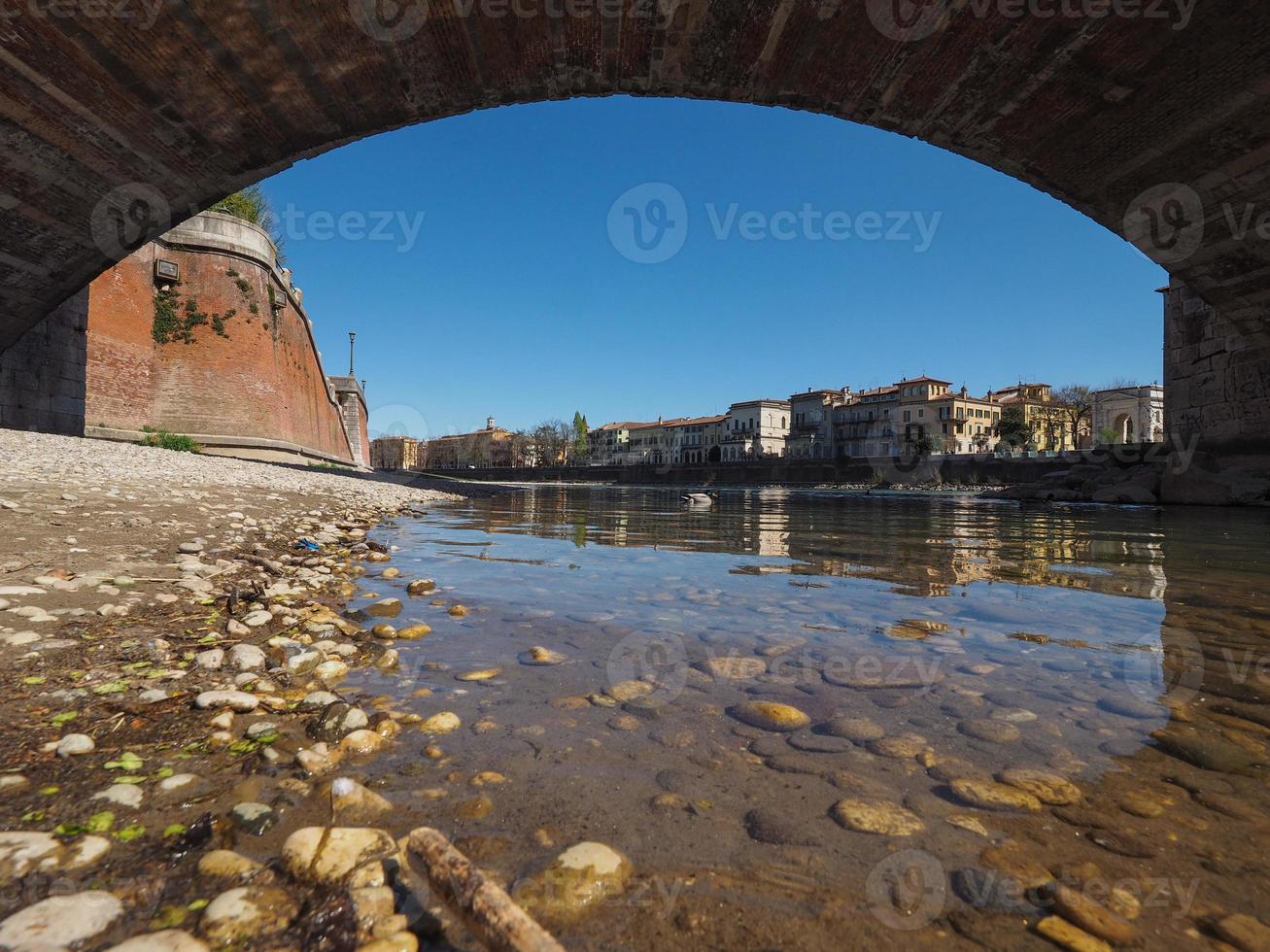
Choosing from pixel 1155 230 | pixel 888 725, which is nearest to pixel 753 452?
pixel 1155 230

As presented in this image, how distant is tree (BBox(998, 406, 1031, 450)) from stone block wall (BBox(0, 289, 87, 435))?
280ft

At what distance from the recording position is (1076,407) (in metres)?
70.6

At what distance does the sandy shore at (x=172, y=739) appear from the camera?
1173 millimetres

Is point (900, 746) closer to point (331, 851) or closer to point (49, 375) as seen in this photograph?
point (331, 851)

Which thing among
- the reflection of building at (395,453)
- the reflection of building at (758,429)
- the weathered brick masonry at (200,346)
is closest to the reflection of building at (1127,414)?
the reflection of building at (758,429)

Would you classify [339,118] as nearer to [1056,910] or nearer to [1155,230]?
[1056,910]

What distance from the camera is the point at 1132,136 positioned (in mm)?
7016

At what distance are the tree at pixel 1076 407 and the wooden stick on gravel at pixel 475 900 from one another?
8446 centimetres
